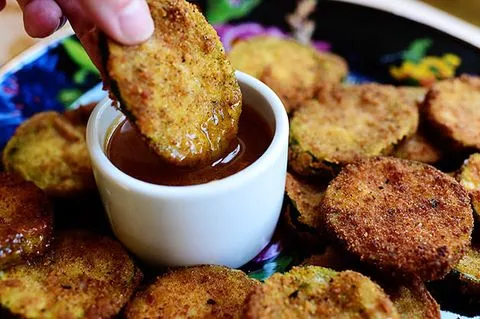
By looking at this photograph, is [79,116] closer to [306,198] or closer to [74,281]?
[74,281]

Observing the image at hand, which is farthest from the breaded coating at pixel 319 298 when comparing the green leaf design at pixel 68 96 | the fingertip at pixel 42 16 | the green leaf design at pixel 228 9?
the green leaf design at pixel 228 9

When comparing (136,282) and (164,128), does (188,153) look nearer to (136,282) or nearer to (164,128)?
(164,128)

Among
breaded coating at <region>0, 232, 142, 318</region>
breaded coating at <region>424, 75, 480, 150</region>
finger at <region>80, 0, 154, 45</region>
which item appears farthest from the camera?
breaded coating at <region>424, 75, 480, 150</region>

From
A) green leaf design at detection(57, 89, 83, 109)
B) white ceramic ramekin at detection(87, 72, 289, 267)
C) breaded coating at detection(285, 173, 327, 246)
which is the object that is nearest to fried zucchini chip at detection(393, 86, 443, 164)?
breaded coating at detection(285, 173, 327, 246)

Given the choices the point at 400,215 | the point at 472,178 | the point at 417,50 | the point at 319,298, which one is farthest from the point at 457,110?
the point at 319,298

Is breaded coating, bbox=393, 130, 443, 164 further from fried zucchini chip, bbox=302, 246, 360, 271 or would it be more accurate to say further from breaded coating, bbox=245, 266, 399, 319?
breaded coating, bbox=245, 266, 399, 319
